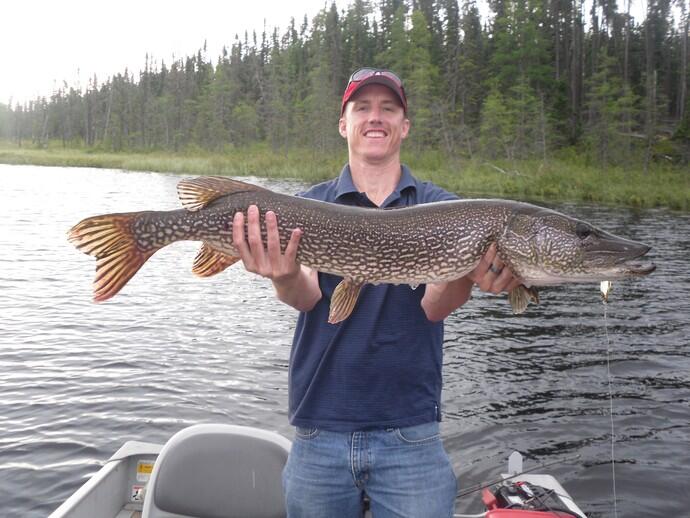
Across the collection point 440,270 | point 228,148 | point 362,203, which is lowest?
point 440,270

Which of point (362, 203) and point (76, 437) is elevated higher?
point (362, 203)

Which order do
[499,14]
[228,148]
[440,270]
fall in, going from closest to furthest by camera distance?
[440,270], [499,14], [228,148]

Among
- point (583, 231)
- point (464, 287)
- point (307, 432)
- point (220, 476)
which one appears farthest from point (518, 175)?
point (307, 432)

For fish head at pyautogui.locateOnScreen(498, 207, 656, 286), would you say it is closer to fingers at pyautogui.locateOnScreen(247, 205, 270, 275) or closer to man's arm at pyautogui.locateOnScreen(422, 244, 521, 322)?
man's arm at pyautogui.locateOnScreen(422, 244, 521, 322)

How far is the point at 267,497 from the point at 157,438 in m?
3.75

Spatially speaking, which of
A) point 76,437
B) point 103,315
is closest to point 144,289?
point 103,315

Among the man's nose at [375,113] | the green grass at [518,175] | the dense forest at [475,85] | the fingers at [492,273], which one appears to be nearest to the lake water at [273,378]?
the fingers at [492,273]

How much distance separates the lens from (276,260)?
2.77 metres

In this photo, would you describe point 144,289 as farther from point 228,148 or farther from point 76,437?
point 228,148

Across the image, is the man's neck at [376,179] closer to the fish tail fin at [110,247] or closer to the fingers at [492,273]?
the fingers at [492,273]

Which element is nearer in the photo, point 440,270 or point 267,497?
point 440,270

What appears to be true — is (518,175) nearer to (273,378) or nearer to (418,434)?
(273,378)

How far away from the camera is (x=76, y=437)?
6.54m

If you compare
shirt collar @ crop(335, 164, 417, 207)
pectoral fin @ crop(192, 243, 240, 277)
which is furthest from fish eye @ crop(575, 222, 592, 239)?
pectoral fin @ crop(192, 243, 240, 277)
